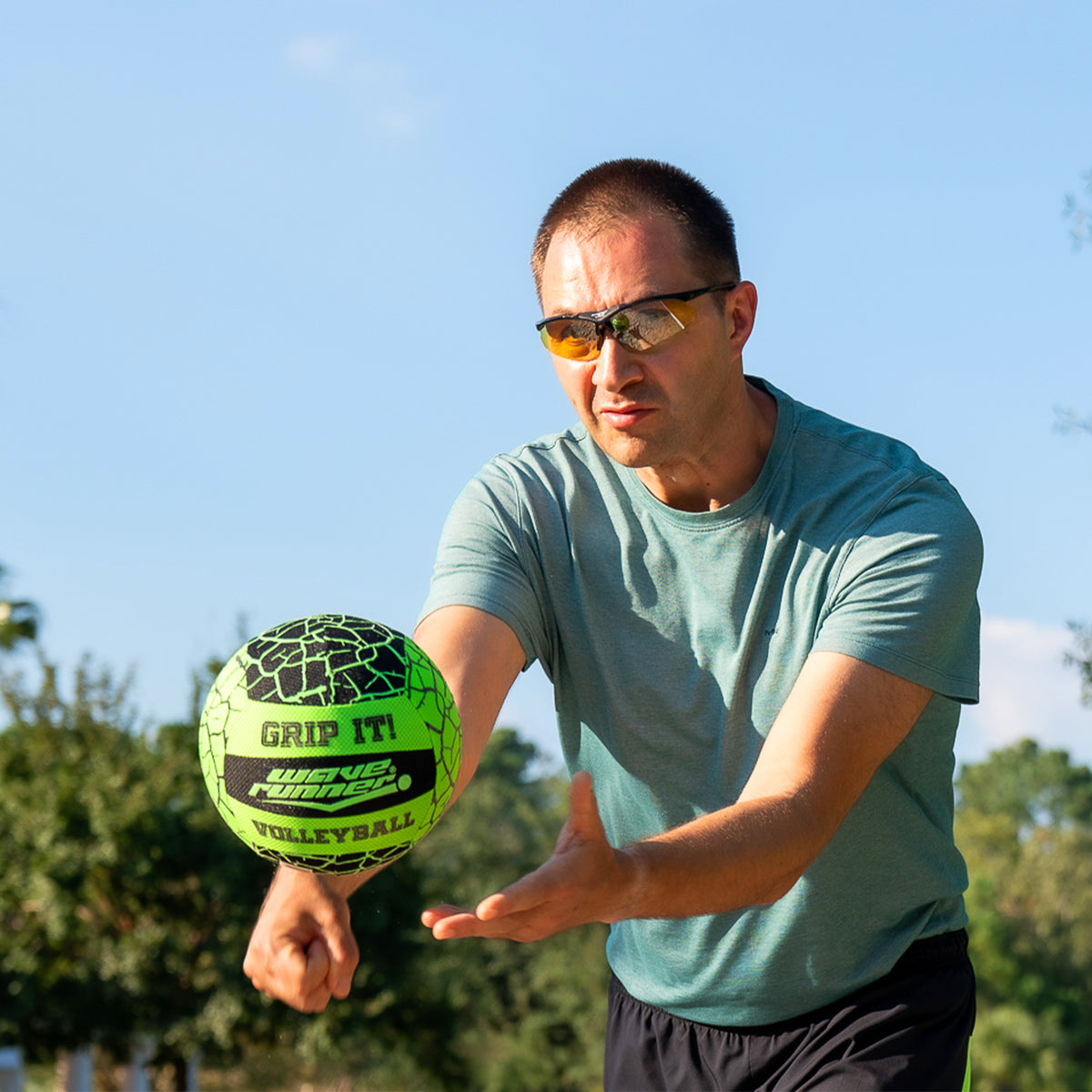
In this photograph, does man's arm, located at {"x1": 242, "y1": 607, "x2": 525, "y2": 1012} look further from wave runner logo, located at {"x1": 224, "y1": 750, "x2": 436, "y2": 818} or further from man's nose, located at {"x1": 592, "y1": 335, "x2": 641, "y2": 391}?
man's nose, located at {"x1": 592, "y1": 335, "x2": 641, "y2": 391}

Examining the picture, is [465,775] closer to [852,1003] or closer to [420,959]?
[852,1003]

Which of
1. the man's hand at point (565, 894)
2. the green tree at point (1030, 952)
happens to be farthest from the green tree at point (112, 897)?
the man's hand at point (565, 894)

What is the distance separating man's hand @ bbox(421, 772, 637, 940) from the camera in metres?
2.68

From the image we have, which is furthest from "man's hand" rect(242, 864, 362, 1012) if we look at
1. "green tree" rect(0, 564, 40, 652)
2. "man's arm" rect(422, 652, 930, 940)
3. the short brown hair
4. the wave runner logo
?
"green tree" rect(0, 564, 40, 652)

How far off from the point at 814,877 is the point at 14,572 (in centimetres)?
1855

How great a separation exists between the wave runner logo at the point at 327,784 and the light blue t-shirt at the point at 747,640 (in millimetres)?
999

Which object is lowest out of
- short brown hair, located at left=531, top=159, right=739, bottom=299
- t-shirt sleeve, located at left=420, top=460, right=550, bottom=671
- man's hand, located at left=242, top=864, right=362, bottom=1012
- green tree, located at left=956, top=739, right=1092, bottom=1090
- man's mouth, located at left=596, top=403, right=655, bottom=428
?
green tree, located at left=956, top=739, right=1092, bottom=1090

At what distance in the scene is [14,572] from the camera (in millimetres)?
20609

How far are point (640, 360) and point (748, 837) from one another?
61.1 inches

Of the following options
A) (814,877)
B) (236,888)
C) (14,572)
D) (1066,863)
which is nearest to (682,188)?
(814,877)

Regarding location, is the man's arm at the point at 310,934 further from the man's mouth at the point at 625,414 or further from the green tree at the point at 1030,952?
the green tree at the point at 1030,952

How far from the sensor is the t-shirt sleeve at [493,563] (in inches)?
168

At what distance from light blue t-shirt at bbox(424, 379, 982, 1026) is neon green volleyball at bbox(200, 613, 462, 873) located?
0.84 m

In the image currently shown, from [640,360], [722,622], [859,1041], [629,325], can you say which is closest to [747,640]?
[722,622]
